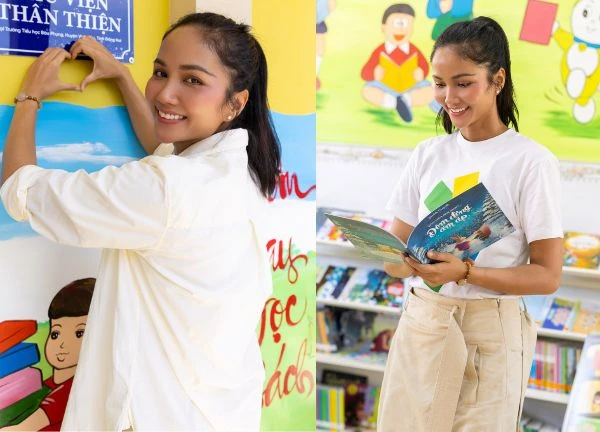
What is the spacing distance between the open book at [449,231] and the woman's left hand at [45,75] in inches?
25.9

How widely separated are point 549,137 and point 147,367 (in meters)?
2.98

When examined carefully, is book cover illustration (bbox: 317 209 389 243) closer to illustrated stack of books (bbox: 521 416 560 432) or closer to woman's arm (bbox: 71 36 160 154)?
illustrated stack of books (bbox: 521 416 560 432)

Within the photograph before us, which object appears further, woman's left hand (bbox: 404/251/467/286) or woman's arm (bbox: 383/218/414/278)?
woman's arm (bbox: 383/218/414/278)

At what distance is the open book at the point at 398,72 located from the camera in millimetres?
4371

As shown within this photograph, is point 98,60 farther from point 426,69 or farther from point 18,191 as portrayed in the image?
point 426,69

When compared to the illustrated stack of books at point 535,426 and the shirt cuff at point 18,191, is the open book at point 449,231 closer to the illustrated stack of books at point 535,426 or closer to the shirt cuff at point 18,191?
the shirt cuff at point 18,191

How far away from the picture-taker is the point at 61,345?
1.78 metres

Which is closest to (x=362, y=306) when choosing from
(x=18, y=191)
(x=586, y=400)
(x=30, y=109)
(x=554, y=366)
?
(x=554, y=366)

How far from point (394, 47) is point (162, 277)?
10.3 feet

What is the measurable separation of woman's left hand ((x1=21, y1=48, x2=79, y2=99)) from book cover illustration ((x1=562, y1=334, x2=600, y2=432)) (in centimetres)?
187

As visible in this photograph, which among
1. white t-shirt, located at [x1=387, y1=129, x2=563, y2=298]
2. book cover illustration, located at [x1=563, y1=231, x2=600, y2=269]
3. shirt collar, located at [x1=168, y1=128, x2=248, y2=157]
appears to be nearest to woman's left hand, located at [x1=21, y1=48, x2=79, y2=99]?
shirt collar, located at [x1=168, y1=128, x2=248, y2=157]

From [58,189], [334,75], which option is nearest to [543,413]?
[334,75]

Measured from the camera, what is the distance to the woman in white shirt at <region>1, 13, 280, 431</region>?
55.9 inches

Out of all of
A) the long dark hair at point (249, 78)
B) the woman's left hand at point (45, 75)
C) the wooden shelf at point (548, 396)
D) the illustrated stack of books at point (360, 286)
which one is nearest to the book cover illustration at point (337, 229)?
the illustrated stack of books at point (360, 286)
